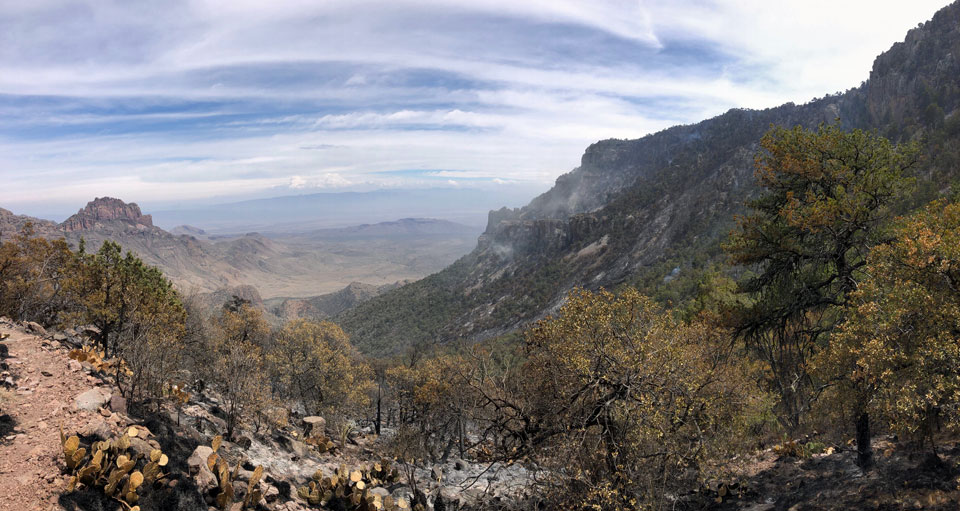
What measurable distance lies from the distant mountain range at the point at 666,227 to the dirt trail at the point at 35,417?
6418 cm

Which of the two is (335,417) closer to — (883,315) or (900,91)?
(883,315)

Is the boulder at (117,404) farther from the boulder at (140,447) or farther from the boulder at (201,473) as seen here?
the boulder at (201,473)

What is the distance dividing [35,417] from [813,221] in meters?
21.7

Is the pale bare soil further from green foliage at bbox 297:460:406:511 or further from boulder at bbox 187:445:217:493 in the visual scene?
green foliage at bbox 297:460:406:511

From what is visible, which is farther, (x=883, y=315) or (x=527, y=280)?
(x=527, y=280)

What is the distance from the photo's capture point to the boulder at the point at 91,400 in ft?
38.7

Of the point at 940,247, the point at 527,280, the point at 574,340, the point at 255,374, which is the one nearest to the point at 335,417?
the point at 255,374

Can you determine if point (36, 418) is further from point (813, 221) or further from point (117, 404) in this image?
point (813, 221)

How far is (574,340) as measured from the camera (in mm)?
11477

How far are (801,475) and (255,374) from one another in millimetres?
23562

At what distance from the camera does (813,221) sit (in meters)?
12.3

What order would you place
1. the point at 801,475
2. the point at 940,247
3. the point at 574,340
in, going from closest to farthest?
the point at 940,247
the point at 574,340
the point at 801,475

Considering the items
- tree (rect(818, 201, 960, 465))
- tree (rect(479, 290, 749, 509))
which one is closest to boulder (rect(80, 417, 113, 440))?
tree (rect(479, 290, 749, 509))

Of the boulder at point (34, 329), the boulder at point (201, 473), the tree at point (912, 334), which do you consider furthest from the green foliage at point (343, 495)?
the tree at point (912, 334)
